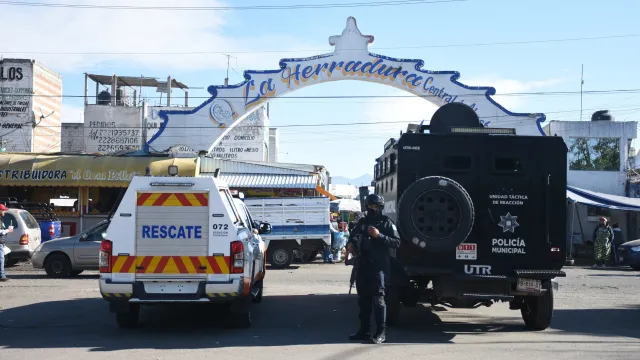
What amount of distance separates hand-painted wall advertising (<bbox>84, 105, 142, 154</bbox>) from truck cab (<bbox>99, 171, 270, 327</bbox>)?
1609 inches

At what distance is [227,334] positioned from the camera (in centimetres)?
945

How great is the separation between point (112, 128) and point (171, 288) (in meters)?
42.1

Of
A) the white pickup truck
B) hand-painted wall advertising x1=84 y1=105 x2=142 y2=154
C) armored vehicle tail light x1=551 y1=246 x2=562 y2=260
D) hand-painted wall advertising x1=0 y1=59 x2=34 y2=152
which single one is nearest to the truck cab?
armored vehicle tail light x1=551 y1=246 x2=562 y2=260

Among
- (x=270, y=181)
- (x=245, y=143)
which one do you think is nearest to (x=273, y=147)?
(x=245, y=143)

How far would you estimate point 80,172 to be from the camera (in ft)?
86.2

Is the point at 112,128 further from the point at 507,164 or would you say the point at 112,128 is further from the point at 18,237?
the point at 507,164

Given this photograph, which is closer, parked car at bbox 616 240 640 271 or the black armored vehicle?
the black armored vehicle

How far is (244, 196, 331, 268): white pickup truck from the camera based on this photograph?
22.3 metres

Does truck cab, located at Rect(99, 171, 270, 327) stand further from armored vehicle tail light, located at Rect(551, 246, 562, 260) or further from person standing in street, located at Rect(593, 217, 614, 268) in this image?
person standing in street, located at Rect(593, 217, 614, 268)

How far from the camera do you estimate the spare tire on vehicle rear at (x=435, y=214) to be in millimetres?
8938

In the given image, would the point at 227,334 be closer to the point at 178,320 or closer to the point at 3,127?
the point at 178,320

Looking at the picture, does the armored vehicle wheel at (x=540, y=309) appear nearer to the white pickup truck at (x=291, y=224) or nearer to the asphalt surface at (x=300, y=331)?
the asphalt surface at (x=300, y=331)

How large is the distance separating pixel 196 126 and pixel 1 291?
45.0 ft

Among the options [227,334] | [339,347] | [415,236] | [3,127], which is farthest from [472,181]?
[3,127]
